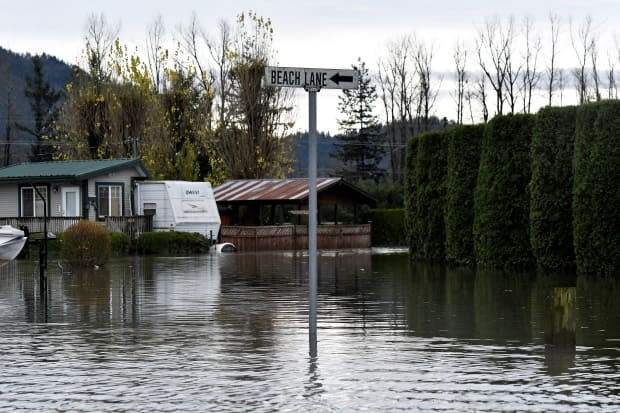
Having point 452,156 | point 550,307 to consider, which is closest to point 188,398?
point 550,307

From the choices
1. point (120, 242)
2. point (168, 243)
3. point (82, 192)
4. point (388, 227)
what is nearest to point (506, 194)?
point (120, 242)

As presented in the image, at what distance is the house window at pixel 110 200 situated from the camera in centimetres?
4819

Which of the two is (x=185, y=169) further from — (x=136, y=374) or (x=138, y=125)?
(x=136, y=374)

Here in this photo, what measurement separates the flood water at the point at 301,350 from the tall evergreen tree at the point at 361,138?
211 ft

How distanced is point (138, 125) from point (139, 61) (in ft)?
21.3

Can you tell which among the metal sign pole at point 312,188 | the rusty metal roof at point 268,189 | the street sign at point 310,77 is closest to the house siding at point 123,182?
the rusty metal roof at point 268,189

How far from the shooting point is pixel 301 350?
13.1 metres

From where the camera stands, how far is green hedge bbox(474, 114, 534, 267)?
30.7 metres

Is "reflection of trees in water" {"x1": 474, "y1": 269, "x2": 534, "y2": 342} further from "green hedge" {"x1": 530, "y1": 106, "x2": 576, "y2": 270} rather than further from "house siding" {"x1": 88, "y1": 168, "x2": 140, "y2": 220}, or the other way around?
"house siding" {"x1": 88, "y1": 168, "x2": 140, "y2": 220}

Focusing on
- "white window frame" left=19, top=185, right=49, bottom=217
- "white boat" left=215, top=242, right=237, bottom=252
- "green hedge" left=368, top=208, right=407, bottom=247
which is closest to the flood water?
"white boat" left=215, top=242, right=237, bottom=252

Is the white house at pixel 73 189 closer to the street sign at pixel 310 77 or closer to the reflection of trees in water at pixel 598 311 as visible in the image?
the reflection of trees in water at pixel 598 311

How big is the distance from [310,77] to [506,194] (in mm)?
20135

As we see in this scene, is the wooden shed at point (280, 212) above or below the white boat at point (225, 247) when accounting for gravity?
above

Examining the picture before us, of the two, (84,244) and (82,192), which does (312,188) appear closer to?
(84,244)
